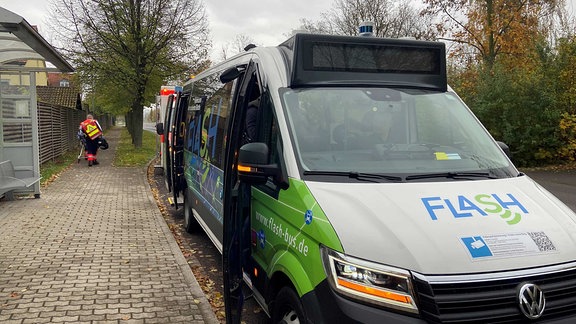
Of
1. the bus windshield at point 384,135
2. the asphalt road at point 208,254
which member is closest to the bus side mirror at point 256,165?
the bus windshield at point 384,135

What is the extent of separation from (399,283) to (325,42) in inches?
78.1

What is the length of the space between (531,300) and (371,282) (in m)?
0.84

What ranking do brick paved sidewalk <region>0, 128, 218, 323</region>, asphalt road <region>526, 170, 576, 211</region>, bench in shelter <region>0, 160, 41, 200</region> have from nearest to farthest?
1. brick paved sidewalk <region>0, 128, 218, 323</region>
2. bench in shelter <region>0, 160, 41, 200</region>
3. asphalt road <region>526, 170, 576, 211</region>

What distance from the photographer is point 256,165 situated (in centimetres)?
322

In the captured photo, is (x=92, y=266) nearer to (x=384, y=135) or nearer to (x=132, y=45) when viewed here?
(x=384, y=135)

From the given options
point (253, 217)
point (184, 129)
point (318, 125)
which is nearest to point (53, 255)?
point (184, 129)

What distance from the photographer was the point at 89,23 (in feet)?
73.7

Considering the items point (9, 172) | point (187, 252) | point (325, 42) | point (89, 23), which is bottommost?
point (187, 252)

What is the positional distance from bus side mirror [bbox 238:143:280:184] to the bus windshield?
22cm

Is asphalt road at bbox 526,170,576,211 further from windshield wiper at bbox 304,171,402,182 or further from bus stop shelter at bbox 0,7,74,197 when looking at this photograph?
bus stop shelter at bbox 0,7,74,197

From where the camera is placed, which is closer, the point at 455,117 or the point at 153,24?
the point at 455,117

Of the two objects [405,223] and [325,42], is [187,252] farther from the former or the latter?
[405,223]

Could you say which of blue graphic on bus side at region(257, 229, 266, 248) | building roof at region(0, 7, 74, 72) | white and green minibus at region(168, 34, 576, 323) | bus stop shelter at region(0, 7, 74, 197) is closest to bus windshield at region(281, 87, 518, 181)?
white and green minibus at region(168, 34, 576, 323)

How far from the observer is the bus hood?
2490mm
